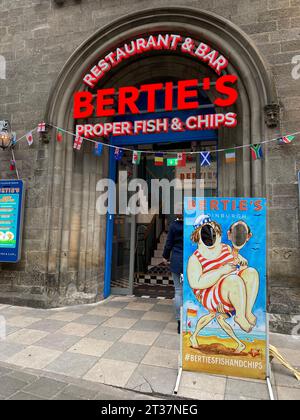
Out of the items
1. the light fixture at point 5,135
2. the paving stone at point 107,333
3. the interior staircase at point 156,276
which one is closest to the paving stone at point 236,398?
the paving stone at point 107,333

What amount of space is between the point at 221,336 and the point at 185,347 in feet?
1.39

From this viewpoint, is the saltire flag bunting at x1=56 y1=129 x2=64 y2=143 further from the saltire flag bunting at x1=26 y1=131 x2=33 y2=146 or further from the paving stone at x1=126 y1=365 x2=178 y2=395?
Answer: the paving stone at x1=126 y1=365 x2=178 y2=395

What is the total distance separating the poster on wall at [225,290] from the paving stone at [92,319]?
2.08 m

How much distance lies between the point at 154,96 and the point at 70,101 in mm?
1846

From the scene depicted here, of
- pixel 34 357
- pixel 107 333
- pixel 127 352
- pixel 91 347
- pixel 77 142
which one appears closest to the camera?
pixel 34 357

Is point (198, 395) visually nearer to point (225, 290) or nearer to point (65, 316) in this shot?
point (225, 290)

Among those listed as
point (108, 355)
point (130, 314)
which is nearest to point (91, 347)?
point (108, 355)

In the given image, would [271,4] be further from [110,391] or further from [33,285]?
[33,285]

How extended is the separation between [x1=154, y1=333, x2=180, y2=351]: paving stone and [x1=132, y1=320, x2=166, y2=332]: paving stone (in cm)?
28

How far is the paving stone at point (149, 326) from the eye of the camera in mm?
4533

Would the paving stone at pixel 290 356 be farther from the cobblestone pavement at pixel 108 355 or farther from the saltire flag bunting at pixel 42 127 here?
the saltire flag bunting at pixel 42 127

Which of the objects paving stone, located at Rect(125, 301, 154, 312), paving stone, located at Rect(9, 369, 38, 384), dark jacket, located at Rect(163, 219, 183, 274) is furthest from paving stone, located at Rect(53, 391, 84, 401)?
paving stone, located at Rect(125, 301, 154, 312)

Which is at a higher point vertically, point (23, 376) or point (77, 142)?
point (77, 142)

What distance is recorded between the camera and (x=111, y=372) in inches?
124
